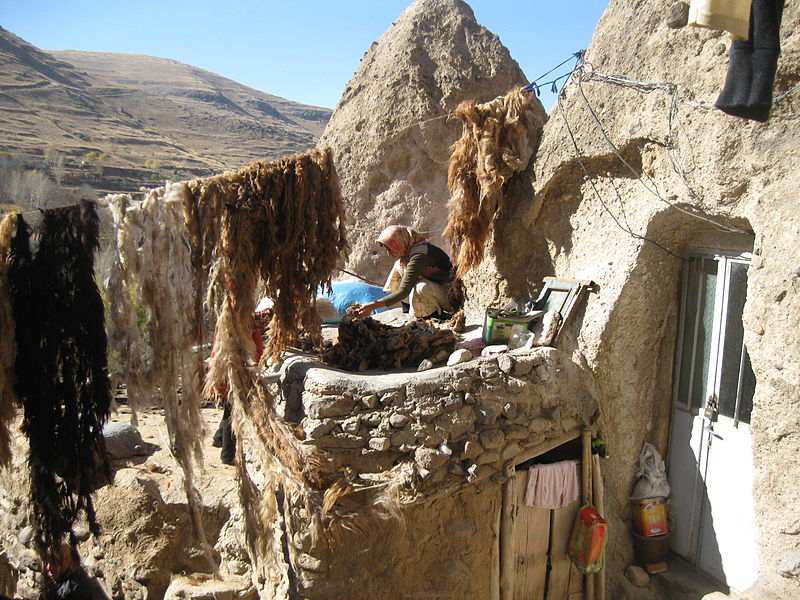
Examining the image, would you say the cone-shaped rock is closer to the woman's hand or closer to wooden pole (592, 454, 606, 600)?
the woman's hand

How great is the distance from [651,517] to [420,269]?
286 centimetres

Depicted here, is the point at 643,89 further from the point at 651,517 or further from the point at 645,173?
the point at 651,517

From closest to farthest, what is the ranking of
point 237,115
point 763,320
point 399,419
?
1. point 763,320
2. point 399,419
3. point 237,115

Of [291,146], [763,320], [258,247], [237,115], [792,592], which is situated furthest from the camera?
[237,115]

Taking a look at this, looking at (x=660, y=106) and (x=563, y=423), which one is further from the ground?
(x=660, y=106)

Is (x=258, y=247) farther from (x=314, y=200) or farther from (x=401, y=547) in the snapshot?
(x=401, y=547)

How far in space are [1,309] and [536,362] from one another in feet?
11.5

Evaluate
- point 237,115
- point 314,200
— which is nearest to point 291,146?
point 237,115

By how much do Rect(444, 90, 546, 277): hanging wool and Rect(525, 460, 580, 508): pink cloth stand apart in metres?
2.05

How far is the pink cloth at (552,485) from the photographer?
448 centimetres

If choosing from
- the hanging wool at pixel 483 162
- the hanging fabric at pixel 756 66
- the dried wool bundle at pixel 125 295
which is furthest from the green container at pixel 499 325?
the dried wool bundle at pixel 125 295

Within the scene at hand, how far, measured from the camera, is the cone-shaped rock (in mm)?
8945

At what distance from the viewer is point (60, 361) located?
3.85 m

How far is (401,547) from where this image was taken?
4.19 meters
